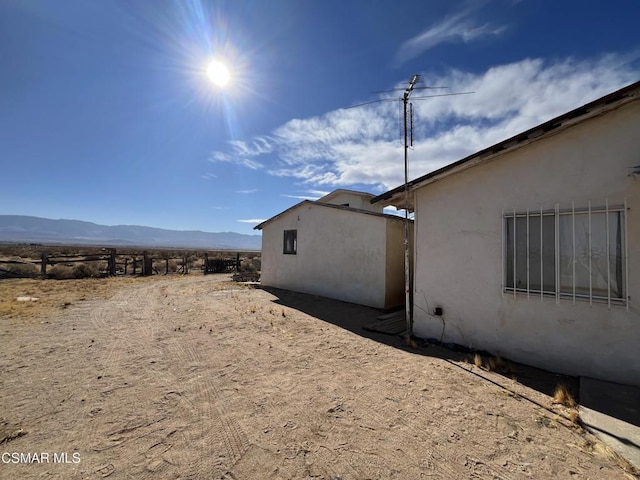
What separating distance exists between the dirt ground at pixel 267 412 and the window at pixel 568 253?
5.24 ft

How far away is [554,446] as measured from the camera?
2.91 m

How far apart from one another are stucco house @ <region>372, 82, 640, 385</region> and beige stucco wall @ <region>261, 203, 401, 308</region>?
12.6ft

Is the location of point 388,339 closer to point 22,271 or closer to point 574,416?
point 574,416

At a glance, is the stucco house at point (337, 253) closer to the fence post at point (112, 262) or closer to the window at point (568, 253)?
the window at point (568, 253)

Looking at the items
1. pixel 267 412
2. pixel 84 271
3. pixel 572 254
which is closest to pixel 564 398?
pixel 572 254

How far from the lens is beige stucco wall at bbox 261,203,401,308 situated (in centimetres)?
1022

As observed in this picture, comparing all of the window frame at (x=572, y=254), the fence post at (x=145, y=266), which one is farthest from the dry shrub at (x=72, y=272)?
the window frame at (x=572, y=254)

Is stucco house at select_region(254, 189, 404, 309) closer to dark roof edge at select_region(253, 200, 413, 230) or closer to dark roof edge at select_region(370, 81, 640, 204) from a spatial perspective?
dark roof edge at select_region(253, 200, 413, 230)

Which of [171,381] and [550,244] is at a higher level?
[550,244]

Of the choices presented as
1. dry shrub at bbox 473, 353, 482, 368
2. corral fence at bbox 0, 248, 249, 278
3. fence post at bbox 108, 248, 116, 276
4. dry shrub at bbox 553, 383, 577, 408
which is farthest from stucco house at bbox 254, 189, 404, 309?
fence post at bbox 108, 248, 116, 276

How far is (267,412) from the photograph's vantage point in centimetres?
349

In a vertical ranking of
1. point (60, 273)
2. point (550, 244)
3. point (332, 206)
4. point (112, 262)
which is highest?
point (332, 206)

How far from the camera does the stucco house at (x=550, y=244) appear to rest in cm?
430

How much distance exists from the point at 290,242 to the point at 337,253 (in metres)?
3.31
